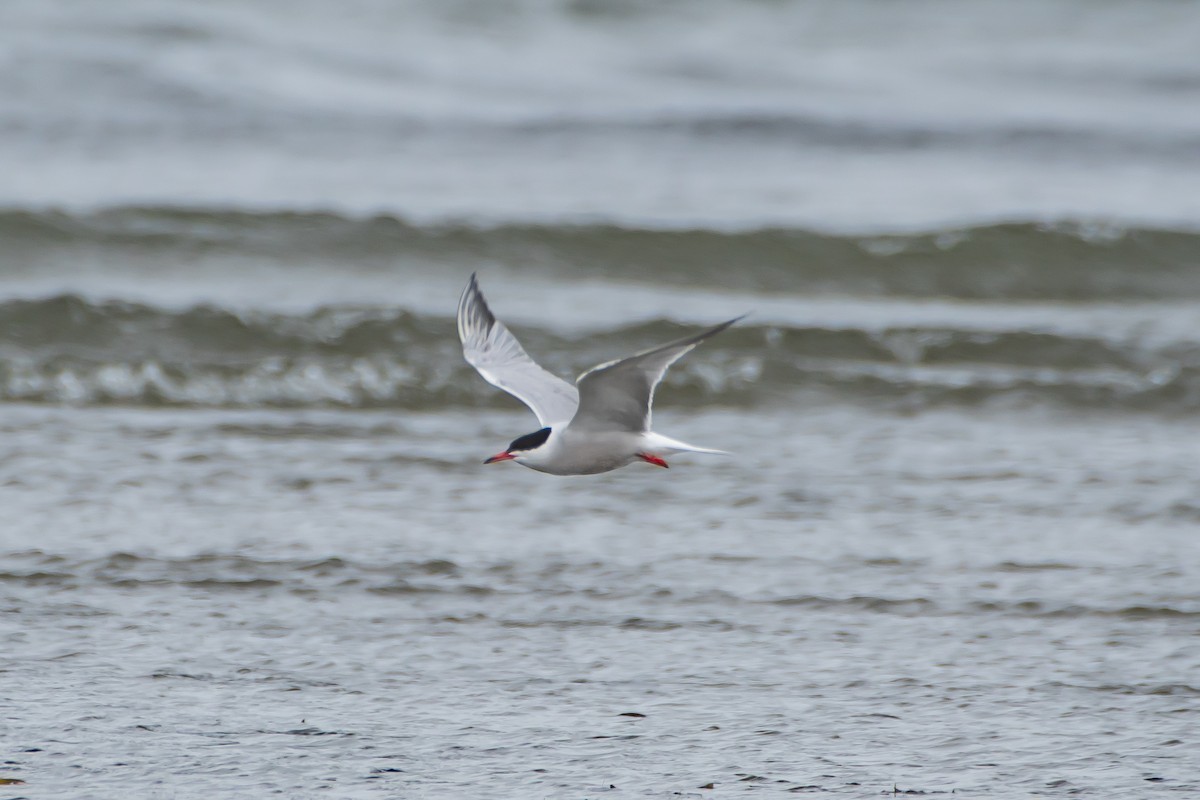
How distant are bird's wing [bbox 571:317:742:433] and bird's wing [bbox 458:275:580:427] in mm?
466

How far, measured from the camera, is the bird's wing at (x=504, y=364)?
5312mm

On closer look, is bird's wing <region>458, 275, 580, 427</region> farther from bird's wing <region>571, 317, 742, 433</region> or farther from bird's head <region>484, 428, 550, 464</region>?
bird's wing <region>571, 317, 742, 433</region>

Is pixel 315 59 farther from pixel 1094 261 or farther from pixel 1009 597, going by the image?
pixel 1009 597

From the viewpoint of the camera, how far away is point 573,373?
8.53 metres

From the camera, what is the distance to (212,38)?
16.0 metres

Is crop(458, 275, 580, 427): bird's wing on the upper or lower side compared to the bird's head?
upper

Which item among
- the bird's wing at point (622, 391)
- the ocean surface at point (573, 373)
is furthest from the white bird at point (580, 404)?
the ocean surface at point (573, 373)

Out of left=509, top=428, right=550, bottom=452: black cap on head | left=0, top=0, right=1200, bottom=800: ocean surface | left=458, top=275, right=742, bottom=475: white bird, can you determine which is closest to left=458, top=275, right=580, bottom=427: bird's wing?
left=458, top=275, right=742, bottom=475: white bird

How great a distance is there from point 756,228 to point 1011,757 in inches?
305

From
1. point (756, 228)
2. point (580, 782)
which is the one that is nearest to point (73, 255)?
point (756, 228)

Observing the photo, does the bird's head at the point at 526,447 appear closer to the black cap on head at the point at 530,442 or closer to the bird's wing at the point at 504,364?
the black cap on head at the point at 530,442

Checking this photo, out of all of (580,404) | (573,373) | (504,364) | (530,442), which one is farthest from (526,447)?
(573,373)

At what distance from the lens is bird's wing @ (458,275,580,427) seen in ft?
17.4

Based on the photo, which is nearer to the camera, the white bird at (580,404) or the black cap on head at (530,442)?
the white bird at (580,404)
